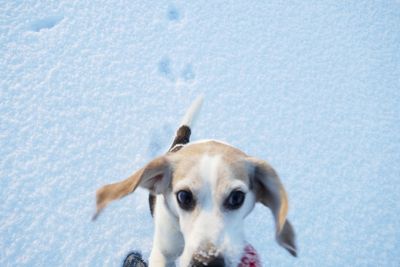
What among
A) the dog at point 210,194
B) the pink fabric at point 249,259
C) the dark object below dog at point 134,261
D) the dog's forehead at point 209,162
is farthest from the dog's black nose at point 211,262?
the dark object below dog at point 134,261

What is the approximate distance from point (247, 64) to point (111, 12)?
1369mm

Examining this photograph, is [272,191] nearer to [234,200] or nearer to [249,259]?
[234,200]

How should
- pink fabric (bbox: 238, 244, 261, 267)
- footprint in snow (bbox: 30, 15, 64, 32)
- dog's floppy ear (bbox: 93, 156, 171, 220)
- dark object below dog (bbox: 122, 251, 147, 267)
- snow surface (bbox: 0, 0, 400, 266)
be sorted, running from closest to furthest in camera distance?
dog's floppy ear (bbox: 93, 156, 171, 220), pink fabric (bbox: 238, 244, 261, 267), dark object below dog (bbox: 122, 251, 147, 267), snow surface (bbox: 0, 0, 400, 266), footprint in snow (bbox: 30, 15, 64, 32)

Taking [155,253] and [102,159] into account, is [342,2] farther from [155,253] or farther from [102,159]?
[155,253]

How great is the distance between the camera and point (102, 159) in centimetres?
259

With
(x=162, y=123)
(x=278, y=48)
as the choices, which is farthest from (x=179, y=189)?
(x=278, y=48)

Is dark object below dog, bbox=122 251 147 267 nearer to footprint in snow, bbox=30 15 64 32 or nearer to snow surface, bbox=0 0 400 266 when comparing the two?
snow surface, bbox=0 0 400 266

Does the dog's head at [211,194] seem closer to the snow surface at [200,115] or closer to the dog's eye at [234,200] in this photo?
the dog's eye at [234,200]

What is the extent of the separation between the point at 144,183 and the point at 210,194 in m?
0.39

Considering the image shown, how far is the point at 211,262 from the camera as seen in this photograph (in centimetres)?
138

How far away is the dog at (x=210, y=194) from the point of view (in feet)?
4.76

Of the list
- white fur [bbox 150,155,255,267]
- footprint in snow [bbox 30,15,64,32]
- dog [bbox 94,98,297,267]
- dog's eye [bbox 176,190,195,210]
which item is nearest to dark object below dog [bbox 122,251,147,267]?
dog [bbox 94,98,297,267]

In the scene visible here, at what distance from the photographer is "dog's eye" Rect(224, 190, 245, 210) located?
5.14ft

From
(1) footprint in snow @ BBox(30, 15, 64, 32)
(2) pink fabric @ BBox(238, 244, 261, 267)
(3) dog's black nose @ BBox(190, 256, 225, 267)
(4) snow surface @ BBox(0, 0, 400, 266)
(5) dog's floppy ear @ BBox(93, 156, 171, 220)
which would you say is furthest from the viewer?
(1) footprint in snow @ BBox(30, 15, 64, 32)
